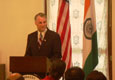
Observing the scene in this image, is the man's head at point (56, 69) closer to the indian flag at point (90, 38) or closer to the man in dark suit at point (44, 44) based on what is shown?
the man in dark suit at point (44, 44)

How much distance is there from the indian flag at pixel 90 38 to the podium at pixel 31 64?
174 centimetres

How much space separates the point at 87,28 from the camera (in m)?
4.89

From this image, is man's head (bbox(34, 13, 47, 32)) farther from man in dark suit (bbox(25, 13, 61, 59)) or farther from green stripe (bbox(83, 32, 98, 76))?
green stripe (bbox(83, 32, 98, 76))

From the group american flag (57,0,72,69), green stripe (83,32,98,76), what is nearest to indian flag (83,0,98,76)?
green stripe (83,32,98,76)

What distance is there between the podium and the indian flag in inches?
68.5

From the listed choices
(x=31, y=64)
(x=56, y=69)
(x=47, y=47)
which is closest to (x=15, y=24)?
(x=47, y=47)

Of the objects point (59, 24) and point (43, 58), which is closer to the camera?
point (43, 58)

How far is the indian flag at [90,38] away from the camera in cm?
483

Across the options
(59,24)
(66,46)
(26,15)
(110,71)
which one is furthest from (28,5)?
(110,71)

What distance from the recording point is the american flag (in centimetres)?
491

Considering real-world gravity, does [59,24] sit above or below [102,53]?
above

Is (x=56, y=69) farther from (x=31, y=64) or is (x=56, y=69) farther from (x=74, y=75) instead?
(x=31, y=64)

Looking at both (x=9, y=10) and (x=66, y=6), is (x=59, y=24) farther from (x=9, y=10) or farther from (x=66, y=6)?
(x=9, y=10)

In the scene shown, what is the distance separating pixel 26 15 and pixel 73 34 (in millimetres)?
1031
